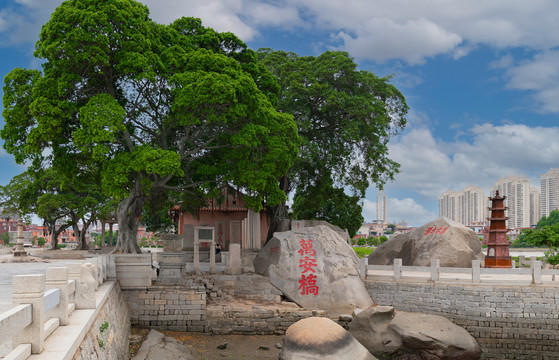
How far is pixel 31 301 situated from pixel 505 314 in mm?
13989

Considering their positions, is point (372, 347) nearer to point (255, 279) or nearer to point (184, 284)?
point (255, 279)

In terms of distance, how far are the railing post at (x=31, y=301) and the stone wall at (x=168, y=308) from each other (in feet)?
32.2

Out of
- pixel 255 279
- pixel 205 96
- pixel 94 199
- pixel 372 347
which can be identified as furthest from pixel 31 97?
pixel 94 199

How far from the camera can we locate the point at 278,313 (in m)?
15.1

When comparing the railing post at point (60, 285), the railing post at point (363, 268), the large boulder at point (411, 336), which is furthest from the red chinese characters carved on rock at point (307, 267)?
the railing post at point (60, 285)

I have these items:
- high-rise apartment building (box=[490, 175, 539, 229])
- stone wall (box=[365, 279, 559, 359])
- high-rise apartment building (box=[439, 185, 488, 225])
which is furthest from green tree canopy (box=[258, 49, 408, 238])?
high-rise apartment building (box=[439, 185, 488, 225])

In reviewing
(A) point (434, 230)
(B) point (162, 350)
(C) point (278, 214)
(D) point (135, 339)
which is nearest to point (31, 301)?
(B) point (162, 350)

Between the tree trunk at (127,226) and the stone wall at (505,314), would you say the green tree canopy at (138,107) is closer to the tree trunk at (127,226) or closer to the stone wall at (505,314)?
the tree trunk at (127,226)

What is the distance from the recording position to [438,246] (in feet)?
60.5

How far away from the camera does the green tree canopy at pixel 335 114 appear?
888 inches

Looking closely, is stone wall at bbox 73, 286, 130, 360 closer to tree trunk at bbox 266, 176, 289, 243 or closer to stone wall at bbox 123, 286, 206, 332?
stone wall at bbox 123, 286, 206, 332

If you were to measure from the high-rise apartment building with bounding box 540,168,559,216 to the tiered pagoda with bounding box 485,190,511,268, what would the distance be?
5733cm

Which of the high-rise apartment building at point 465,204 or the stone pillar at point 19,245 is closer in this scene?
the stone pillar at point 19,245

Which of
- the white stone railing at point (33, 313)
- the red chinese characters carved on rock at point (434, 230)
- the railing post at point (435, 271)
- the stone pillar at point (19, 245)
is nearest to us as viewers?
the white stone railing at point (33, 313)
